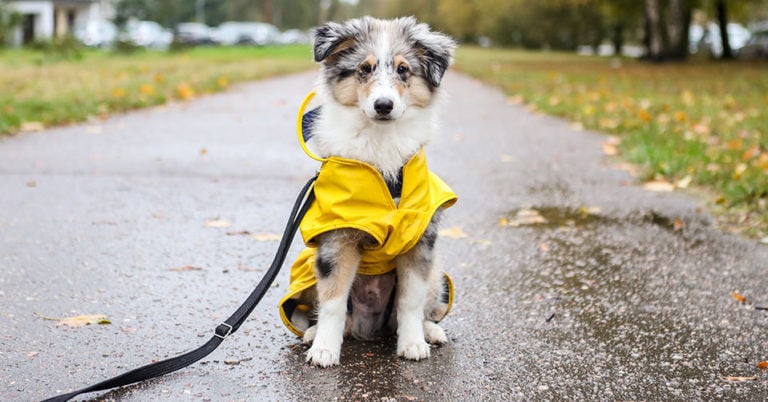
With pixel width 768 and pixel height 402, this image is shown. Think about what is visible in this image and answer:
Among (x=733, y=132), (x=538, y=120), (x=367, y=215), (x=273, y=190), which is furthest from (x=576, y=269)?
(x=538, y=120)

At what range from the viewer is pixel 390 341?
3891mm

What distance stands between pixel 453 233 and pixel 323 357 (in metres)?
2.82

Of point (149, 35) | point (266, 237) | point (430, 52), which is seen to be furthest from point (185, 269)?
point (149, 35)

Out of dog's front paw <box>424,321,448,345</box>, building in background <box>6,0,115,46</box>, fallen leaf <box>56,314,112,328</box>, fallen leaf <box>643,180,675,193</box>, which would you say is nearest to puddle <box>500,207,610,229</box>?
fallen leaf <box>643,180,675,193</box>

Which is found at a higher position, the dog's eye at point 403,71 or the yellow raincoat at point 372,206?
the dog's eye at point 403,71

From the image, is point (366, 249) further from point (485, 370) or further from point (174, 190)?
point (174, 190)

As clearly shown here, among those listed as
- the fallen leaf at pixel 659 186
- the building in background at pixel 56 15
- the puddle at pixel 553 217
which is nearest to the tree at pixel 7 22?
the building in background at pixel 56 15

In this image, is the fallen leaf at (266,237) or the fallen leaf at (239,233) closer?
the fallen leaf at (266,237)

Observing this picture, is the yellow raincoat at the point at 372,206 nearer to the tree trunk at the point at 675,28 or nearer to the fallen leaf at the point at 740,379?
the fallen leaf at the point at 740,379

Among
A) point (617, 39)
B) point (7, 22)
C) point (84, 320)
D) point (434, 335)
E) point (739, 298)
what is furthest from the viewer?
point (617, 39)

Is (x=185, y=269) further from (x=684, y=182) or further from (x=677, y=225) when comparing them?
(x=684, y=182)

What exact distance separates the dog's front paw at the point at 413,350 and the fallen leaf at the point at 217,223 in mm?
2855

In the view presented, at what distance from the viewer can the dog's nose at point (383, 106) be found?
11.2 ft

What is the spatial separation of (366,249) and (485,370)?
2.47ft
